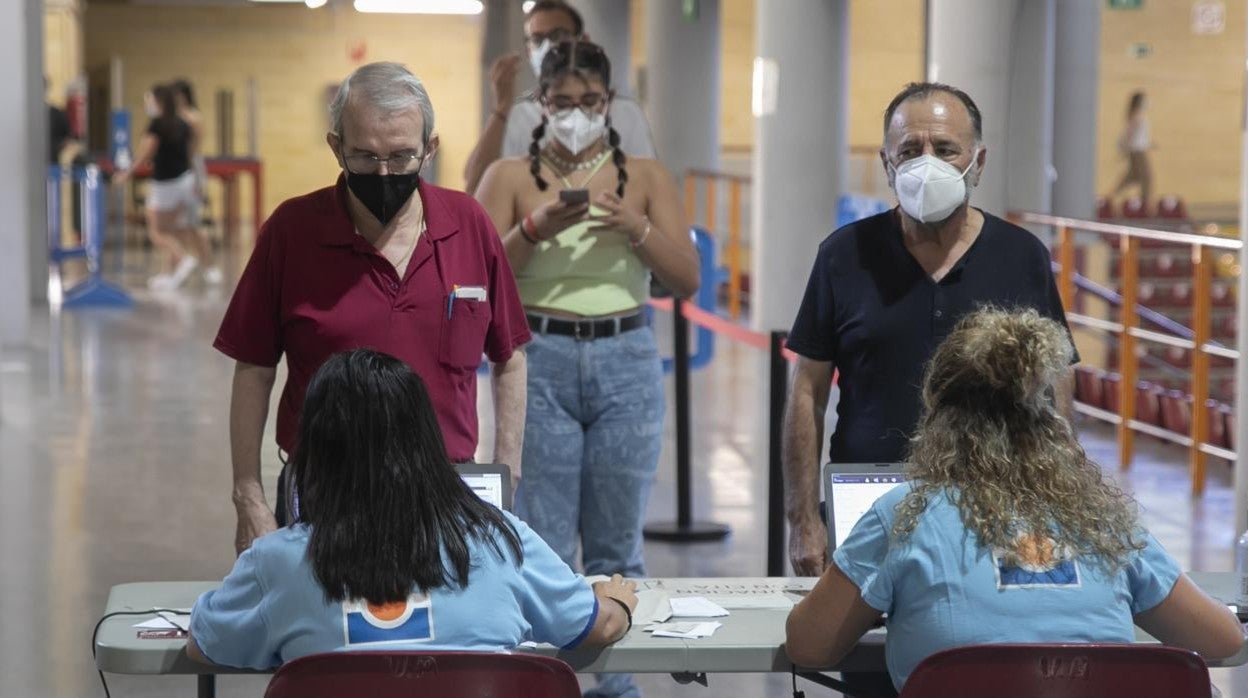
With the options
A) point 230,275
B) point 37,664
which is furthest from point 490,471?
Answer: point 230,275

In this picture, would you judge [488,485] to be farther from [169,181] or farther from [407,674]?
[169,181]

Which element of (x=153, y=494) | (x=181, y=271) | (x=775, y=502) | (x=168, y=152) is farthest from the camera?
(x=181, y=271)

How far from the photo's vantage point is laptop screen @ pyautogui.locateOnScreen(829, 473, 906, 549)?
316 cm

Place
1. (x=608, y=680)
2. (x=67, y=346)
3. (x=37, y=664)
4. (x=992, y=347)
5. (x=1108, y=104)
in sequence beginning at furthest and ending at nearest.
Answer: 1. (x=1108, y=104)
2. (x=67, y=346)
3. (x=37, y=664)
4. (x=608, y=680)
5. (x=992, y=347)

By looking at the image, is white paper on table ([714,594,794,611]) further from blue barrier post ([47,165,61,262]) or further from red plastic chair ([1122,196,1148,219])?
red plastic chair ([1122,196,1148,219])

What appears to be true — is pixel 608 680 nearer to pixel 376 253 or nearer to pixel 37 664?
pixel 376 253

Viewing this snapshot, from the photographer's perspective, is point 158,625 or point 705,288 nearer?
point 158,625

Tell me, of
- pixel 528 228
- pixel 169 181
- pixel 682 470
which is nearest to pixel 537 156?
pixel 528 228

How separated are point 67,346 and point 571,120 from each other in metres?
8.90

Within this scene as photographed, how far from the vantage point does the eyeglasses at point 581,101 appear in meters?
4.23

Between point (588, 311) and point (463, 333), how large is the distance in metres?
0.95

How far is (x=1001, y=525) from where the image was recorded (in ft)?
8.33

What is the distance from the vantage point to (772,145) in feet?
41.2

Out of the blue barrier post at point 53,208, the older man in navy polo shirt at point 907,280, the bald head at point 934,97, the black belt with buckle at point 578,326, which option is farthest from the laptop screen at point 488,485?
the blue barrier post at point 53,208
